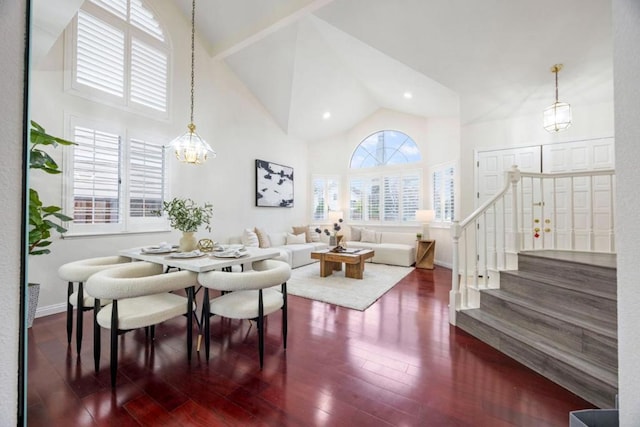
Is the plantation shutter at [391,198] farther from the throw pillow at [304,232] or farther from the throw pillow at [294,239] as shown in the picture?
the throw pillow at [294,239]

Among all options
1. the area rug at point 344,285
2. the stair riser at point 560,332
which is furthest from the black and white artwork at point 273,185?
the stair riser at point 560,332

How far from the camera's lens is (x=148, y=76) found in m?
3.81

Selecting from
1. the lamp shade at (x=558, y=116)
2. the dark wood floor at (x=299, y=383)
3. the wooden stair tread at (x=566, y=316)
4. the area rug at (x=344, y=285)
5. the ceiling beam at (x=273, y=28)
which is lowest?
the dark wood floor at (x=299, y=383)

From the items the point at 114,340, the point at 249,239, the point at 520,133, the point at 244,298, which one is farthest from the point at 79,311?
the point at 520,133

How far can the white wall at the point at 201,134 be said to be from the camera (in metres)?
2.95

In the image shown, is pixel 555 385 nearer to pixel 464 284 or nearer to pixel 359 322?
pixel 464 284

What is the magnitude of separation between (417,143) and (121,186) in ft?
20.2

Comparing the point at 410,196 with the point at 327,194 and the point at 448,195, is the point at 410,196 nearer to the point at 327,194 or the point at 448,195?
the point at 448,195

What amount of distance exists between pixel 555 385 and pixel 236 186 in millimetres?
5121

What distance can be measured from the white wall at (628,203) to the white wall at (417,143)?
5214 mm

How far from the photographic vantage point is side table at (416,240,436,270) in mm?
5602

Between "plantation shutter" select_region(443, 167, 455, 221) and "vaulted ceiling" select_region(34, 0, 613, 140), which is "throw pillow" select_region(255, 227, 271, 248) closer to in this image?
"vaulted ceiling" select_region(34, 0, 613, 140)

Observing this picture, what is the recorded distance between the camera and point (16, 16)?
2.17ft

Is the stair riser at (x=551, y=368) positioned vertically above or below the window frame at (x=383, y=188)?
below
